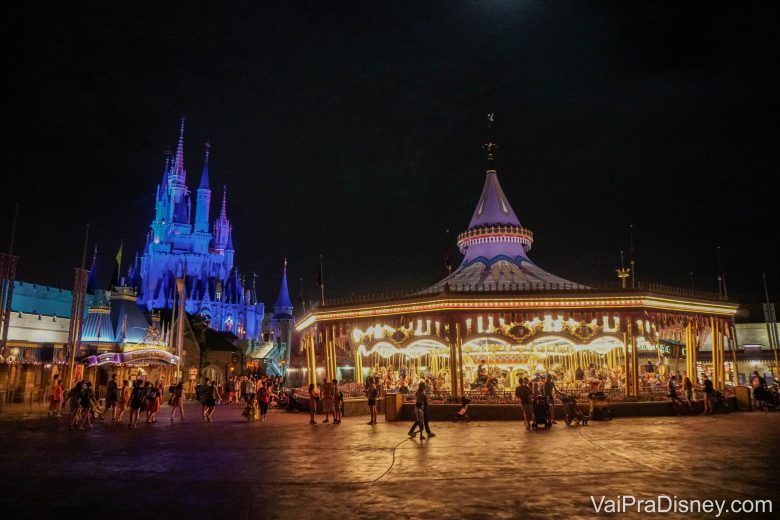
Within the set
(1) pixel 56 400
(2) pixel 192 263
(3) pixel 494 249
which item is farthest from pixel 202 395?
(2) pixel 192 263

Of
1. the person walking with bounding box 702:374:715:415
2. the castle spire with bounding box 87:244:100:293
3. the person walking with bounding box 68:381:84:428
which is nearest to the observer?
the person walking with bounding box 68:381:84:428

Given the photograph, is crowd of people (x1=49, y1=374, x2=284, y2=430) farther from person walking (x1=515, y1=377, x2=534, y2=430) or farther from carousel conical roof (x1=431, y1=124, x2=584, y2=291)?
person walking (x1=515, y1=377, x2=534, y2=430)

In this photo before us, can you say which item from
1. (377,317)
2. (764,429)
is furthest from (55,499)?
(764,429)

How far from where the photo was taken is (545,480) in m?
8.41

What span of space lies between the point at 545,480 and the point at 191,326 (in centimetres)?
4830

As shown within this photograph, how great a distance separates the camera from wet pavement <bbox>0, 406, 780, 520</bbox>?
23.2 feet

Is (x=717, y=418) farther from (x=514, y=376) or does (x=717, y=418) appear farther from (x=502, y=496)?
(x=502, y=496)

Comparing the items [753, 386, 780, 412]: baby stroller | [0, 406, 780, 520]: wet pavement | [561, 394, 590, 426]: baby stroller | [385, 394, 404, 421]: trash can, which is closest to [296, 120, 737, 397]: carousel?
[753, 386, 780, 412]: baby stroller

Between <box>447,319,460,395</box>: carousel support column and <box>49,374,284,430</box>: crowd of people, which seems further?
<box>447,319,460,395</box>: carousel support column

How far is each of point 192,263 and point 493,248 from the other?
225 ft

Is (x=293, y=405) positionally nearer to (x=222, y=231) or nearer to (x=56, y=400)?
(x=56, y=400)

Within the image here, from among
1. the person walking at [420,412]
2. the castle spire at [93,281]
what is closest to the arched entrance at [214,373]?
the castle spire at [93,281]

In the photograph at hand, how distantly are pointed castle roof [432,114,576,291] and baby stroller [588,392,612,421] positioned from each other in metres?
4.97

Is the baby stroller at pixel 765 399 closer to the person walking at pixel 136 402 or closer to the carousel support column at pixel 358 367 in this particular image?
the carousel support column at pixel 358 367
